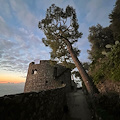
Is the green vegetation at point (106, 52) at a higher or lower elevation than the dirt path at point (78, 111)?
higher

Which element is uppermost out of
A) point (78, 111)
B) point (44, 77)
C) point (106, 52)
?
point (106, 52)

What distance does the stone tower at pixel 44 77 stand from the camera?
503 inches

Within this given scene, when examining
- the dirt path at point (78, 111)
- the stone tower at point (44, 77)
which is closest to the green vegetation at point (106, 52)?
the dirt path at point (78, 111)

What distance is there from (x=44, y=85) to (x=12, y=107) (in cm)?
1211

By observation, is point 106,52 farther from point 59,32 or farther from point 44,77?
point 44,77

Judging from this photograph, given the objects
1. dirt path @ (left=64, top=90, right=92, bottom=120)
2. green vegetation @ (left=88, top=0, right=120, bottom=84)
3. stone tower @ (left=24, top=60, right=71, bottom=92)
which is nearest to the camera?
dirt path @ (left=64, top=90, right=92, bottom=120)

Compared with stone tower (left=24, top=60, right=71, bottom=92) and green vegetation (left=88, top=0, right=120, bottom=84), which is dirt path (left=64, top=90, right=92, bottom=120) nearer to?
green vegetation (left=88, top=0, right=120, bottom=84)

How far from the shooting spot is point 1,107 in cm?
118

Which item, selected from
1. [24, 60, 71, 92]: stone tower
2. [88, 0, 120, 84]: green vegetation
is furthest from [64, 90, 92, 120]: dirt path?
[24, 60, 71, 92]: stone tower

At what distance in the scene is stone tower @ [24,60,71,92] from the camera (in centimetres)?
1278

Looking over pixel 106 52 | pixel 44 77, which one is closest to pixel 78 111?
pixel 106 52

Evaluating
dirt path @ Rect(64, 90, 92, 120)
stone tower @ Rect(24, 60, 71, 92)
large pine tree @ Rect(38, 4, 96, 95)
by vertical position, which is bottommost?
dirt path @ Rect(64, 90, 92, 120)

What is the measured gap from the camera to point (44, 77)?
43.5 feet

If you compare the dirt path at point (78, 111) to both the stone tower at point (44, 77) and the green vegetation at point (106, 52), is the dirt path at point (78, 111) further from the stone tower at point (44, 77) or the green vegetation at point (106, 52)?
the stone tower at point (44, 77)
